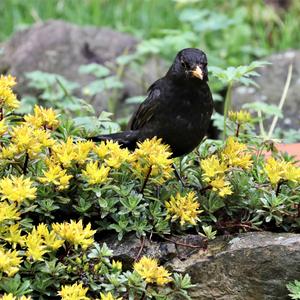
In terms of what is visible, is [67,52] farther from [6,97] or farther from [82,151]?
[82,151]

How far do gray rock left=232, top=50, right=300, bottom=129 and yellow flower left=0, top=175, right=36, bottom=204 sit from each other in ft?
10.2

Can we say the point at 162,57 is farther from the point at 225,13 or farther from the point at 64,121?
the point at 64,121

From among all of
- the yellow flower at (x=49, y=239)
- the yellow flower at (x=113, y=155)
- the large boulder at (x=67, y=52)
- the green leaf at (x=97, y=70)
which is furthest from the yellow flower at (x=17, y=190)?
the large boulder at (x=67, y=52)

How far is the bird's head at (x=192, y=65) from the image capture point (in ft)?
11.4

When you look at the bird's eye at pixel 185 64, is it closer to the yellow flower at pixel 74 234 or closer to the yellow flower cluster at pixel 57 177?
the yellow flower cluster at pixel 57 177

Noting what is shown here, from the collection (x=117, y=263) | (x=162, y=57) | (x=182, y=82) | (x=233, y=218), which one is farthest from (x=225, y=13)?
(x=117, y=263)

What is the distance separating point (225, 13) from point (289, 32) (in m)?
0.79

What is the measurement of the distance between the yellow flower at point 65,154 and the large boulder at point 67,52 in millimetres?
3104

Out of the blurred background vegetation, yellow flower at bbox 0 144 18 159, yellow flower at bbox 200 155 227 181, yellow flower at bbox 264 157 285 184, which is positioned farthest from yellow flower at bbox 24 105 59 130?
the blurred background vegetation

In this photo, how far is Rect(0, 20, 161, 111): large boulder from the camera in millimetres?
6148

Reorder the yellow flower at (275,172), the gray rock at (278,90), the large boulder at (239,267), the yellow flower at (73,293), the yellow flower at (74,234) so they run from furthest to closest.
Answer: the gray rock at (278,90)
the yellow flower at (275,172)
the large boulder at (239,267)
the yellow flower at (74,234)
the yellow flower at (73,293)

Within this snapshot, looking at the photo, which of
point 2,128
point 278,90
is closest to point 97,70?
point 278,90

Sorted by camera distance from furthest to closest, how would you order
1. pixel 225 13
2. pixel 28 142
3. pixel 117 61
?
pixel 225 13
pixel 117 61
pixel 28 142

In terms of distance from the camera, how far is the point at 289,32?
7066 millimetres
